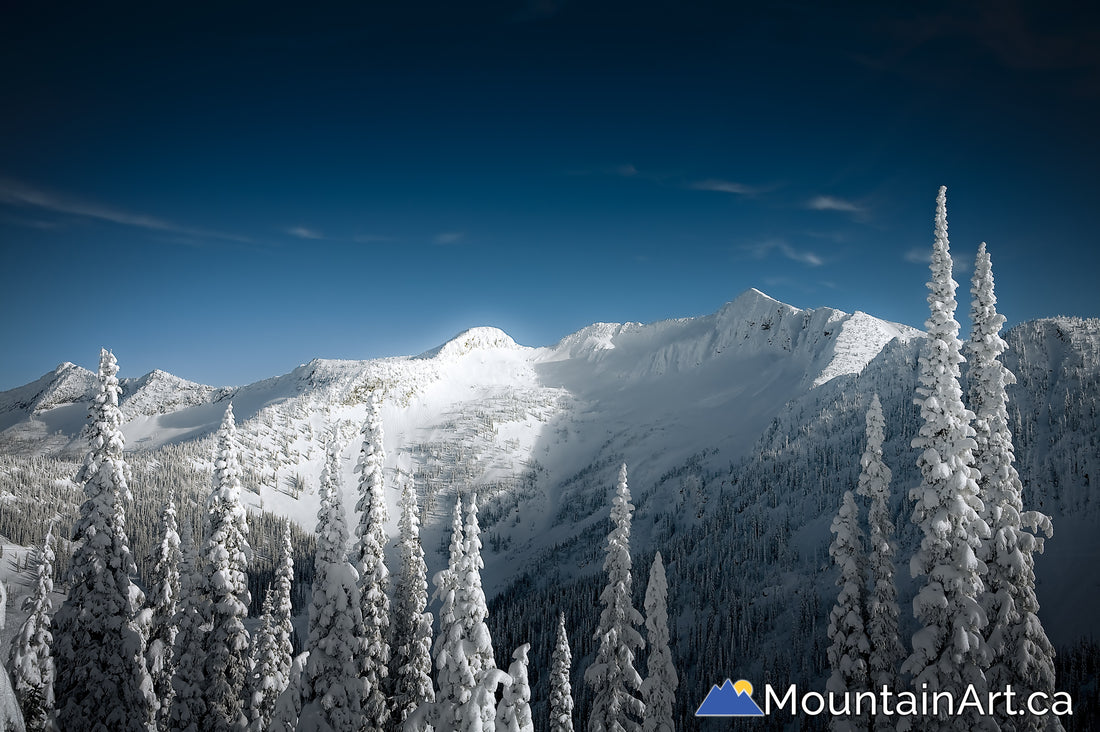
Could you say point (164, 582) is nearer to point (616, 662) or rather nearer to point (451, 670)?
point (451, 670)

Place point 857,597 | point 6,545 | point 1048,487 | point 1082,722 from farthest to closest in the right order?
point 1048,487 < point 6,545 < point 1082,722 < point 857,597

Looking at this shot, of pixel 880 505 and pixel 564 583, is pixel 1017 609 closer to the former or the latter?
pixel 880 505

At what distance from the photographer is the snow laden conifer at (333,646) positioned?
21.8 meters

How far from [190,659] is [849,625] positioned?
92.7ft

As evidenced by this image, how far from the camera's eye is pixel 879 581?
82.4 feet

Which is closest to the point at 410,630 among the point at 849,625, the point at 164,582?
the point at 164,582

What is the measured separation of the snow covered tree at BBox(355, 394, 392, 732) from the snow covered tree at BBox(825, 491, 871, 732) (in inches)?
743

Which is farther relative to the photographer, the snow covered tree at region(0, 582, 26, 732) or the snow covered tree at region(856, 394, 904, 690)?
the snow covered tree at region(856, 394, 904, 690)

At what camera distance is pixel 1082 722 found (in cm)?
6419

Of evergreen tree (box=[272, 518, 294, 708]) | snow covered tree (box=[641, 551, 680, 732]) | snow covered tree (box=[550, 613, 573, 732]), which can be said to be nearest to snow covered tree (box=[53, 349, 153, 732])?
evergreen tree (box=[272, 518, 294, 708])

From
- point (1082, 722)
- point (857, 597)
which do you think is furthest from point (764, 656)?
point (857, 597)

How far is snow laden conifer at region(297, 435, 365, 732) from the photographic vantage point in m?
21.8

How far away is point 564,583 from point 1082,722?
11237 centimetres

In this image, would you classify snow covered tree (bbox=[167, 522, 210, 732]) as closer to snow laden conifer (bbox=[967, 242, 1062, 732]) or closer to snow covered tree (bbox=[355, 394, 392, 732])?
snow covered tree (bbox=[355, 394, 392, 732])
